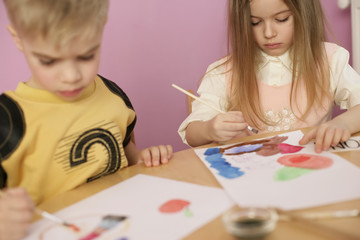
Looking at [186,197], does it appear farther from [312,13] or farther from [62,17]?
[312,13]

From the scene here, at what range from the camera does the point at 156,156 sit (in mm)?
721

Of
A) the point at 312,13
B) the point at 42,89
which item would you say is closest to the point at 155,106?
the point at 312,13

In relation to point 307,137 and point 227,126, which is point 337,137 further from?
point 227,126

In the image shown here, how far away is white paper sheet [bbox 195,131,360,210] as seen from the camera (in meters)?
0.48

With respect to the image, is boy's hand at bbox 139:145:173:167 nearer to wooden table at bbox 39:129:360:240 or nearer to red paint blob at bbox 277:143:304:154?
wooden table at bbox 39:129:360:240

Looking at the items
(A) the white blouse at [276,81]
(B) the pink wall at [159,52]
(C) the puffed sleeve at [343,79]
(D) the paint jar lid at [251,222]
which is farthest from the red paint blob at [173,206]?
(B) the pink wall at [159,52]

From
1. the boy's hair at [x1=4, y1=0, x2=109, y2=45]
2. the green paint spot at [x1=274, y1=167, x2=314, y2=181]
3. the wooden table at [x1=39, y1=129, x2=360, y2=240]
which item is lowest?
the wooden table at [x1=39, y1=129, x2=360, y2=240]

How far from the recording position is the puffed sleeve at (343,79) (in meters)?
1.03

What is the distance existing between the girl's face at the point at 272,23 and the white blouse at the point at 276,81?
0.24ft

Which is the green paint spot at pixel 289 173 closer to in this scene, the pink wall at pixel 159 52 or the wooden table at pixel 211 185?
the wooden table at pixel 211 185

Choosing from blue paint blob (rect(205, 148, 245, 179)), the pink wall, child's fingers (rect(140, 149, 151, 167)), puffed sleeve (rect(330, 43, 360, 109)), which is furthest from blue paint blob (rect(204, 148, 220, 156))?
the pink wall

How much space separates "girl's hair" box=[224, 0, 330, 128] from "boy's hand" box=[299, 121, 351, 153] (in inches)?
13.3

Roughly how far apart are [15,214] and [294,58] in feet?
2.82

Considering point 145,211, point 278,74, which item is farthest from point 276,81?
point 145,211
